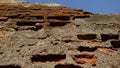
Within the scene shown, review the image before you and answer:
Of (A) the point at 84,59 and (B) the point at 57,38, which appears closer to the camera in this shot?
(A) the point at 84,59

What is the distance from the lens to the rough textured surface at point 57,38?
307 centimetres

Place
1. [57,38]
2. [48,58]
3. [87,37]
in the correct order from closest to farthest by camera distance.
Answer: [48,58] < [57,38] < [87,37]

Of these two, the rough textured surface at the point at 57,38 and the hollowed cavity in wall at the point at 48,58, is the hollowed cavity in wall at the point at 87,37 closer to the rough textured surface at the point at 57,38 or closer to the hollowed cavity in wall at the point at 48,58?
the rough textured surface at the point at 57,38

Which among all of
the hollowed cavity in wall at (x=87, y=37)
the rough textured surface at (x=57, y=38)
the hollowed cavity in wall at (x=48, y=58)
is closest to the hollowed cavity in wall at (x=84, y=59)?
the rough textured surface at (x=57, y=38)

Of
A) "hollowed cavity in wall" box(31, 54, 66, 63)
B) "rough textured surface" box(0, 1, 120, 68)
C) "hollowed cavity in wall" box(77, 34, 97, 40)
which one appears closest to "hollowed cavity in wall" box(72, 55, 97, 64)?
"rough textured surface" box(0, 1, 120, 68)

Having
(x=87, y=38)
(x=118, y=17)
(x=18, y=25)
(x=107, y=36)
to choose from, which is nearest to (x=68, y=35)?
(x=87, y=38)

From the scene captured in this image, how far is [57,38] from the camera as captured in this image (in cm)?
341

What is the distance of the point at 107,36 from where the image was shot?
357 cm

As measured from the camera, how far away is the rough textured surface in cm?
307

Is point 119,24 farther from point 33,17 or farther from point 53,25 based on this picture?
point 33,17

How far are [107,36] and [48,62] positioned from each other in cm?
85

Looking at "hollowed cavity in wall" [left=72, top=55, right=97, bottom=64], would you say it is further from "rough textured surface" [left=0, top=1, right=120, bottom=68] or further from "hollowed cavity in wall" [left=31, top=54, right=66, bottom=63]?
"hollowed cavity in wall" [left=31, top=54, right=66, bottom=63]

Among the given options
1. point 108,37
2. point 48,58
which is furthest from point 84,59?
point 108,37

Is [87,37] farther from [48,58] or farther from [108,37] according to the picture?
[48,58]
